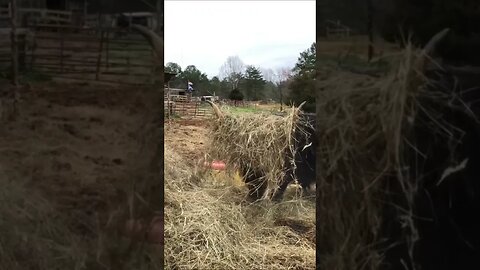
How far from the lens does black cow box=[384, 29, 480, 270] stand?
4.80 ft

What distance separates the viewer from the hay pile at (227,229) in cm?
333

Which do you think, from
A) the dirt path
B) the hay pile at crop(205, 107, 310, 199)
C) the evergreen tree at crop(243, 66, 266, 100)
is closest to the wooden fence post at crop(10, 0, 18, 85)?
the hay pile at crop(205, 107, 310, 199)

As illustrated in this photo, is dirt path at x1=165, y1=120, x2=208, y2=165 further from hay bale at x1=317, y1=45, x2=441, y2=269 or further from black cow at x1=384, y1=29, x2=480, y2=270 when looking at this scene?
black cow at x1=384, y1=29, x2=480, y2=270

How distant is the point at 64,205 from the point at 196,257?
1.82 metres

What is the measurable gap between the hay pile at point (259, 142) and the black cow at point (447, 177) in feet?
8.41

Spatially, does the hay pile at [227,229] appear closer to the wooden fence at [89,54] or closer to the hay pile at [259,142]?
the hay pile at [259,142]

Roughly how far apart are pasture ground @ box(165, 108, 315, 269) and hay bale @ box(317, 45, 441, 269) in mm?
1774

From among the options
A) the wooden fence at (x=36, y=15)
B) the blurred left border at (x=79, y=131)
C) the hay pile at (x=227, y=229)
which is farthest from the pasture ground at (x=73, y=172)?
the hay pile at (x=227, y=229)

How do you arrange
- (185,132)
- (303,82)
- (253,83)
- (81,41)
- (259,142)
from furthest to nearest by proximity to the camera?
(253,83) < (185,132) < (303,82) < (259,142) < (81,41)

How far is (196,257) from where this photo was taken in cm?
331

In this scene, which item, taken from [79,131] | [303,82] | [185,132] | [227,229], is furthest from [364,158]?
[185,132]

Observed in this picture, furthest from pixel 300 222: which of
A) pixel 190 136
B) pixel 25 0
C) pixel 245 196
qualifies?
pixel 190 136

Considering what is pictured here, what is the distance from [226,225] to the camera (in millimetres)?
3680

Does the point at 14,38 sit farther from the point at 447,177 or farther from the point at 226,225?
the point at 226,225
